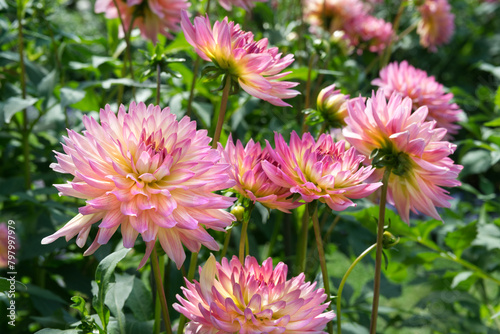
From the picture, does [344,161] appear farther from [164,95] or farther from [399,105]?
[164,95]

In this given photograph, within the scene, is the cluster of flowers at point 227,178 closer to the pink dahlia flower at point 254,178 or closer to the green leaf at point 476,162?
the pink dahlia flower at point 254,178

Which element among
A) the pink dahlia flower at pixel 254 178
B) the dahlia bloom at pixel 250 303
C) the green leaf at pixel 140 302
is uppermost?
the pink dahlia flower at pixel 254 178

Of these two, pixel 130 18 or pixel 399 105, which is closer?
pixel 399 105

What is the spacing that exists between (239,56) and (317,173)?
0.15 meters

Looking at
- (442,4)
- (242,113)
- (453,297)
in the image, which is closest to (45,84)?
(242,113)

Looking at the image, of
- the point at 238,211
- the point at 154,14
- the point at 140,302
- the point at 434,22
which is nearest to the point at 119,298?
the point at 140,302

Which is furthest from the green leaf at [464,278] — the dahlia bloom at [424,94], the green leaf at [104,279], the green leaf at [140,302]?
the green leaf at [104,279]

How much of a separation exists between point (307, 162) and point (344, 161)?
4cm

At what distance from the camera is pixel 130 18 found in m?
0.94

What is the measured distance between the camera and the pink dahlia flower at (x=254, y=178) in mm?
492

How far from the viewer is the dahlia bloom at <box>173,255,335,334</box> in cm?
43

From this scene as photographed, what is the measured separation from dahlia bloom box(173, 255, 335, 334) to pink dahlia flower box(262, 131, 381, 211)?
79 mm

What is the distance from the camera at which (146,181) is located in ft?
1.48

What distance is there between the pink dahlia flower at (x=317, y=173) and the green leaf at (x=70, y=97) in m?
0.46
